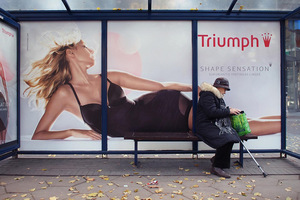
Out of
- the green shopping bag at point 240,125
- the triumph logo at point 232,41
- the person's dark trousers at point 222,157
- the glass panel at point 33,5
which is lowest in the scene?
the person's dark trousers at point 222,157

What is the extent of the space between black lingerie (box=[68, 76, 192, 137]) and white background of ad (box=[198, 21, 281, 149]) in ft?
2.55

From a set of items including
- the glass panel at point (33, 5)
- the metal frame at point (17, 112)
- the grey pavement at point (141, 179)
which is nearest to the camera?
the grey pavement at point (141, 179)

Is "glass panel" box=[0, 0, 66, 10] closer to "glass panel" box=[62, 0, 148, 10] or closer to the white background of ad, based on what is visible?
"glass panel" box=[62, 0, 148, 10]

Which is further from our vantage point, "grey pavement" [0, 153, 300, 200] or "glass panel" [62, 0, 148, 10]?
"glass panel" [62, 0, 148, 10]

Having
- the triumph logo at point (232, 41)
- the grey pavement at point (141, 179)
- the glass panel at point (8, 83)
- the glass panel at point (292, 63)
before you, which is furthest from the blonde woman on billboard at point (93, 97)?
the glass panel at point (292, 63)

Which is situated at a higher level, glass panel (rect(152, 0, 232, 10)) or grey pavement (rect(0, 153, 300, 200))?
glass panel (rect(152, 0, 232, 10))

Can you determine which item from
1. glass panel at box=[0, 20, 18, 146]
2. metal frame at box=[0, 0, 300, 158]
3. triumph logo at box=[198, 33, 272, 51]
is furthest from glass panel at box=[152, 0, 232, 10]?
glass panel at box=[0, 20, 18, 146]

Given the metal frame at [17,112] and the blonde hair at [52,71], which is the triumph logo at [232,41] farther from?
the metal frame at [17,112]

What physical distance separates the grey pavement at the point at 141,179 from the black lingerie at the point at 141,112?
2.13 ft

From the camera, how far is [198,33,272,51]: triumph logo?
5.39 m

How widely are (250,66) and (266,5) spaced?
1.25 meters

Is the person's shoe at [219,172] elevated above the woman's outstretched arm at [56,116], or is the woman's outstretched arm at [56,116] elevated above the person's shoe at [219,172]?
the woman's outstretched arm at [56,116]

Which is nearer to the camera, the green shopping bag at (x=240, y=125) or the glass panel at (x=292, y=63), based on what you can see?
the green shopping bag at (x=240, y=125)

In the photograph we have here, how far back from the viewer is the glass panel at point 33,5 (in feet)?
17.2
